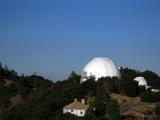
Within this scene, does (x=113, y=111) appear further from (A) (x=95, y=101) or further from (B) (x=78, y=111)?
(B) (x=78, y=111)

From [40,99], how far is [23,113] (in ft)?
20.6

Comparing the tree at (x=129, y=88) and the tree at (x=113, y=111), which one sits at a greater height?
the tree at (x=129, y=88)

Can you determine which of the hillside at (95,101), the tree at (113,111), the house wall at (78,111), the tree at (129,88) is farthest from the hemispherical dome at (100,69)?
the tree at (113,111)

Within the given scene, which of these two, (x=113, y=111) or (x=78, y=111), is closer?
(x=113, y=111)

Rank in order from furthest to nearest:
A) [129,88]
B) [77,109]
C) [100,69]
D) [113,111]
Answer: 1. [100,69]
2. [129,88]
3. [77,109]
4. [113,111]

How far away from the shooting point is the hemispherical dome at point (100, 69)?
7025cm

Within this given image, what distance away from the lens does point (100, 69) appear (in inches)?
2778

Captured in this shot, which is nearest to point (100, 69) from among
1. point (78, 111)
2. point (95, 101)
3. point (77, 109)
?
point (95, 101)

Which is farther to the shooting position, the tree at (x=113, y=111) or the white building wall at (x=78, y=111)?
the white building wall at (x=78, y=111)

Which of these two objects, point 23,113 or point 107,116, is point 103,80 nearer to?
point 23,113

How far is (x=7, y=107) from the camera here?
77.7 metres

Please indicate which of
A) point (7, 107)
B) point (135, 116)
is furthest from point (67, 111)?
point (7, 107)

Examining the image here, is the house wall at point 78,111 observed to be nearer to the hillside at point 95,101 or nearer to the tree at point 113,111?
the hillside at point 95,101

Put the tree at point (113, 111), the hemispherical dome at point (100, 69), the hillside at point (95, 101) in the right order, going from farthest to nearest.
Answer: the hemispherical dome at point (100, 69), the hillside at point (95, 101), the tree at point (113, 111)
